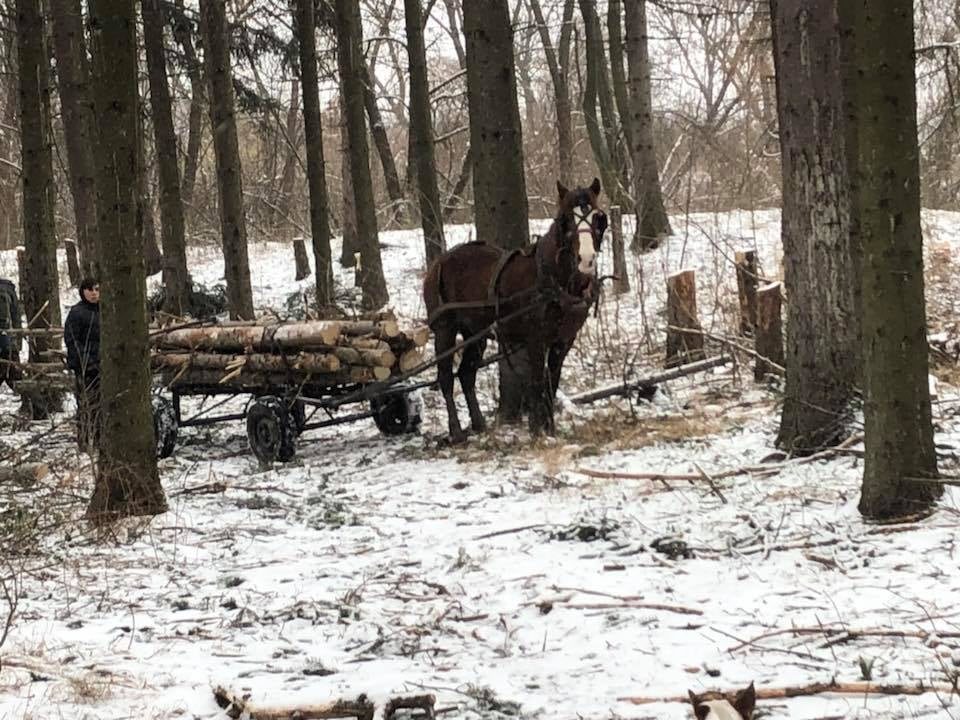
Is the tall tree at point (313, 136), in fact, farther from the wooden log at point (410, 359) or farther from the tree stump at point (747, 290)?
the wooden log at point (410, 359)

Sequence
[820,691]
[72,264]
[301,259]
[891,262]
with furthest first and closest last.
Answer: [72,264] < [301,259] < [891,262] < [820,691]

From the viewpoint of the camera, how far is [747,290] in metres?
12.5

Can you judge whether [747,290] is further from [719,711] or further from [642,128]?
[719,711]

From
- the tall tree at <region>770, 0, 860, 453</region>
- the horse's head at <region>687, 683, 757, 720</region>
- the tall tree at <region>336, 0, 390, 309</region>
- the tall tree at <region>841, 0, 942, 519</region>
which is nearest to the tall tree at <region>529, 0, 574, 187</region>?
the tall tree at <region>336, 0, 390, 309</region>

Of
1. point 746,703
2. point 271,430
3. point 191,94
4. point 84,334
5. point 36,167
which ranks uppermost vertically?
point 191,94

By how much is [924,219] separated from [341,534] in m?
16.1

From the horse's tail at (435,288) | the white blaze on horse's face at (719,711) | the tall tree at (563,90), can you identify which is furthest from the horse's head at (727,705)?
the tall tree at (563,90)

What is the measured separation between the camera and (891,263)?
18.6 feet

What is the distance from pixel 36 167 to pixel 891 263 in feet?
35.5

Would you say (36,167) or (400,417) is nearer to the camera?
(400,417)

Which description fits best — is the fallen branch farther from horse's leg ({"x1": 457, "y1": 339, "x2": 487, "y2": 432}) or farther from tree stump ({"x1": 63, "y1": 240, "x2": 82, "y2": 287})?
tree stump ({"x1": 63, "y1": 240, "x2": 82, "y2": 287})

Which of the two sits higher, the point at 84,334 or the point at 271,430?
the point at 84,334

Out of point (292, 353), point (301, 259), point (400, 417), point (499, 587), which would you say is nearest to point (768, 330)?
point (400, 417)

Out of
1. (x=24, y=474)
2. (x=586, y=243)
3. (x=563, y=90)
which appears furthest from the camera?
(x=563, y=90)
